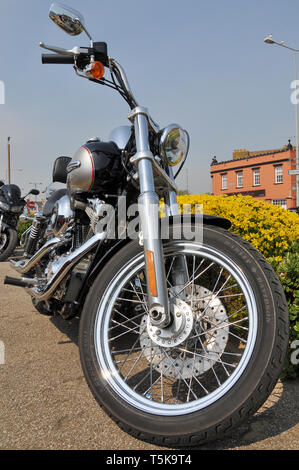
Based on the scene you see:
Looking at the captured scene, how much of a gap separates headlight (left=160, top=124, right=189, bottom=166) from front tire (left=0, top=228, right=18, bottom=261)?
261 inches

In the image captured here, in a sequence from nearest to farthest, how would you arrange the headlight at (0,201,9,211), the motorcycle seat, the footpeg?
the footpeg, the motorcycle seat, the headlight at (0,201,9,211)

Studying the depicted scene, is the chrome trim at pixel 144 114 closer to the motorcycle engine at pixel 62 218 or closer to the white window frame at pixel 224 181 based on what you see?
the motorcycle engine at pixel 62 218

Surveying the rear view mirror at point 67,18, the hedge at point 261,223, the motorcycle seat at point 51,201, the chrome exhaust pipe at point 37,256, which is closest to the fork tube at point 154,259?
the rear view mirror at point 67,18

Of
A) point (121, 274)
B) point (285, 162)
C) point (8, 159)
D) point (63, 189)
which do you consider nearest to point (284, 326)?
point (121, 274)

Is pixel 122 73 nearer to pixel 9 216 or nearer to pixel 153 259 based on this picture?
pixel 153 259

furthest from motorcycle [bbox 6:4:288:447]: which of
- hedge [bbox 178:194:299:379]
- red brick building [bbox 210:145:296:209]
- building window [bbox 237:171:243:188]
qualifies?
building window [bbox 237:171:243:188]

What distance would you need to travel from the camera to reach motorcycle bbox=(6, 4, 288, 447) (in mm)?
1442

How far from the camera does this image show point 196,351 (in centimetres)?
188

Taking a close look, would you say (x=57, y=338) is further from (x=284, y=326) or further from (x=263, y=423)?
Result: (x=284, y=326)

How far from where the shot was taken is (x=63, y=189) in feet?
11.4

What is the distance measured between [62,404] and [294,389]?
1321 mm

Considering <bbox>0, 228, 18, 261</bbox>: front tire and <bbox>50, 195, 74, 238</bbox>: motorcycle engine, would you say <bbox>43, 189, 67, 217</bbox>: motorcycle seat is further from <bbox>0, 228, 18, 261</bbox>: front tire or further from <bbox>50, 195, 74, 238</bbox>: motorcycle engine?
<bbox>0, 228, 18, 261</bbox>: front tire

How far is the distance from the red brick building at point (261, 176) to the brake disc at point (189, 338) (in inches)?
1229

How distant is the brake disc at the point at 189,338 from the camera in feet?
5.49
